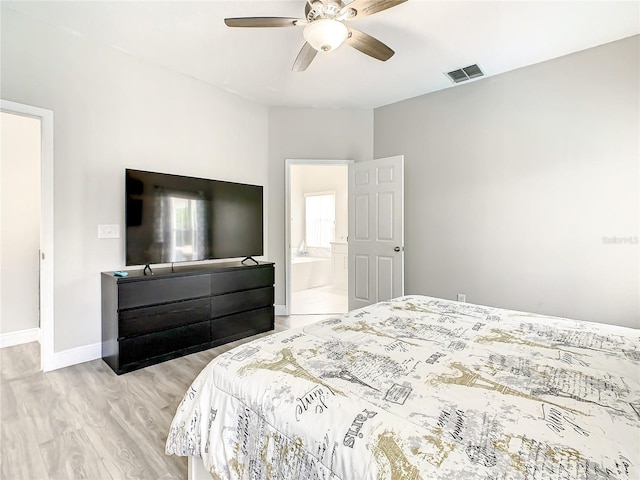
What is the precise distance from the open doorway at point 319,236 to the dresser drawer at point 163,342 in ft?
6.77

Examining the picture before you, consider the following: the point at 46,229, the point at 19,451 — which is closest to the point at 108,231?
the point at 46,229

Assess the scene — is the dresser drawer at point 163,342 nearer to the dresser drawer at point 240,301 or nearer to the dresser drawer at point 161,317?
the dresser drawer at point 161,317

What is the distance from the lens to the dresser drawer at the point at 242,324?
3.25 metres

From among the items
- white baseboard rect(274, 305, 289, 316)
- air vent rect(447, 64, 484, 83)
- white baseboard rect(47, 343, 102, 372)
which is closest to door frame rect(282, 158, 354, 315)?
white baseboard rect(274, 305, 289, 316)

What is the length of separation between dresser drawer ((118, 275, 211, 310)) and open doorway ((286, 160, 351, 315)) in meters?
2.15

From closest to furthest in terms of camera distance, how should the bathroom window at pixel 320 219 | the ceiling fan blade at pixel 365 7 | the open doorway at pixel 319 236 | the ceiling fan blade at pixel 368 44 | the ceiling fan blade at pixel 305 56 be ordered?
the ceiling fan blade at pixel 365 7 < the ceiling fan blade at pixel 368 44 < the ceiling fan blade at pixel 305 56 < the open doorway at pixel 319 236 < the bathroom window at pixel 320 219

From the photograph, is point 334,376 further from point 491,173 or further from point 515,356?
point 491,173

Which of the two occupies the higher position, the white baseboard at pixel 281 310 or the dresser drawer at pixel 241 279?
the dresser drawer at pixel 241 279

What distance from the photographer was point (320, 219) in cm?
746

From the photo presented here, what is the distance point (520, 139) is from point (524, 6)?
1.27 m

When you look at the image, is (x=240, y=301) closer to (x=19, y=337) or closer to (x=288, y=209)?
(x=288, y=209)

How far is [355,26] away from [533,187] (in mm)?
2274

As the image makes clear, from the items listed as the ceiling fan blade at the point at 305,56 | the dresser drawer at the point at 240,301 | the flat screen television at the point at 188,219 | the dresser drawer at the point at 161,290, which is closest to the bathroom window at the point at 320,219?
the flat screen television at the point at 188,219

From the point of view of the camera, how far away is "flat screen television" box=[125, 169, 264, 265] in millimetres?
2848
